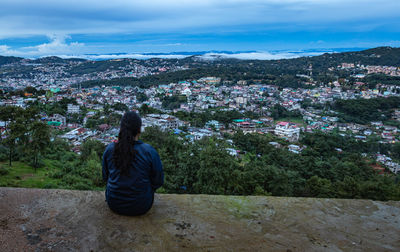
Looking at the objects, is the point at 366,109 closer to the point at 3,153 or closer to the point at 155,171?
the point at 3,153

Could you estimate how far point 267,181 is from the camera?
6684 millimetres

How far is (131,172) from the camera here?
1.30m

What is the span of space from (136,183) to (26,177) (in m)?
6.00

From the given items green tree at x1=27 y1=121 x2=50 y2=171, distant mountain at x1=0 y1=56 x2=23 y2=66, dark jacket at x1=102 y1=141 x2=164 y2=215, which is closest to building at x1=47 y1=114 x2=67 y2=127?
green tree at x1=27 y1=121 x2=50 y2=171

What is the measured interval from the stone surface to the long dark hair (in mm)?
258

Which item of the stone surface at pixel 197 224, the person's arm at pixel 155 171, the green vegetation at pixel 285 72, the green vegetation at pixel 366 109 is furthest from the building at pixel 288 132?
the green vegetation at pixel 285 72

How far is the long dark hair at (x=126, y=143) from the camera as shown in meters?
1.29

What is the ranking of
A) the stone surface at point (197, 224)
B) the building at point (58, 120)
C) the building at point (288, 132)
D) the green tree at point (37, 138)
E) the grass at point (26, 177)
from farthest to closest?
the building at point (288, 132), the building at point (58, 120), the green tree at point (37, 138), the grass at point (26, 177), the stone surface at point (197, 224)

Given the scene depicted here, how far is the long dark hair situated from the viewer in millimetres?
1287

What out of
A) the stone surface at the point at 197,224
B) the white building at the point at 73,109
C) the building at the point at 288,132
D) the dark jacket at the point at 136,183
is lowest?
the building at the point at 288,132

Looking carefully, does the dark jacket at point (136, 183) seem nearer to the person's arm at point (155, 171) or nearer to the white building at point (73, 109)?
the person's arm at point (155, 171)

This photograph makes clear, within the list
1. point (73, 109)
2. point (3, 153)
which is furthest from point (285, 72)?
point (3, 153)

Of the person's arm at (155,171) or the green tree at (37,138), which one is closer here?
the person's arm at (155,171)

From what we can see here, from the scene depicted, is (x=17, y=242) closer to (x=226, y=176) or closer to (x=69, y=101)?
(x=226, y=176)
